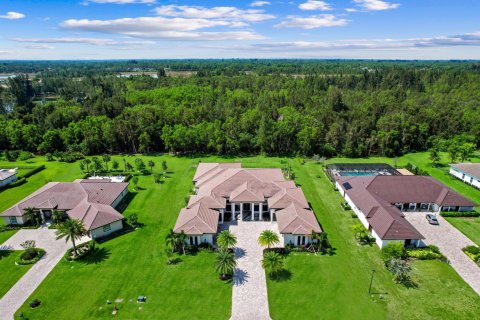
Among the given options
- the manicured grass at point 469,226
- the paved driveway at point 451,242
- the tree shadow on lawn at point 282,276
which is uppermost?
the tree shadow on lawn at point 282,276

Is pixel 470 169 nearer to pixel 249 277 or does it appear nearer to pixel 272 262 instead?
pixel 272 262

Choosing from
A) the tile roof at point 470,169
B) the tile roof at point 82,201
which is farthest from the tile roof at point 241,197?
the tile roof at point 470,169

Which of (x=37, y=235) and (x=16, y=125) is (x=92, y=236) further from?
(x=16, y=125)

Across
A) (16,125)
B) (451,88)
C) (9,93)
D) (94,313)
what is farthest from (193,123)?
(451,88)

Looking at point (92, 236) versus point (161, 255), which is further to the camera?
point (92, 236)

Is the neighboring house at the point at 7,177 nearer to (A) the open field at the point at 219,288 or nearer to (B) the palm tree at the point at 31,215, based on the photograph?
(B) the palm tree at the point at 31,215

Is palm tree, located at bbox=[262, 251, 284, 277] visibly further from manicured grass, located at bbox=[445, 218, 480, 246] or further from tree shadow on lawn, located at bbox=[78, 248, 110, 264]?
manicured grass, located at bbox=[445, 218, 480, 246]
